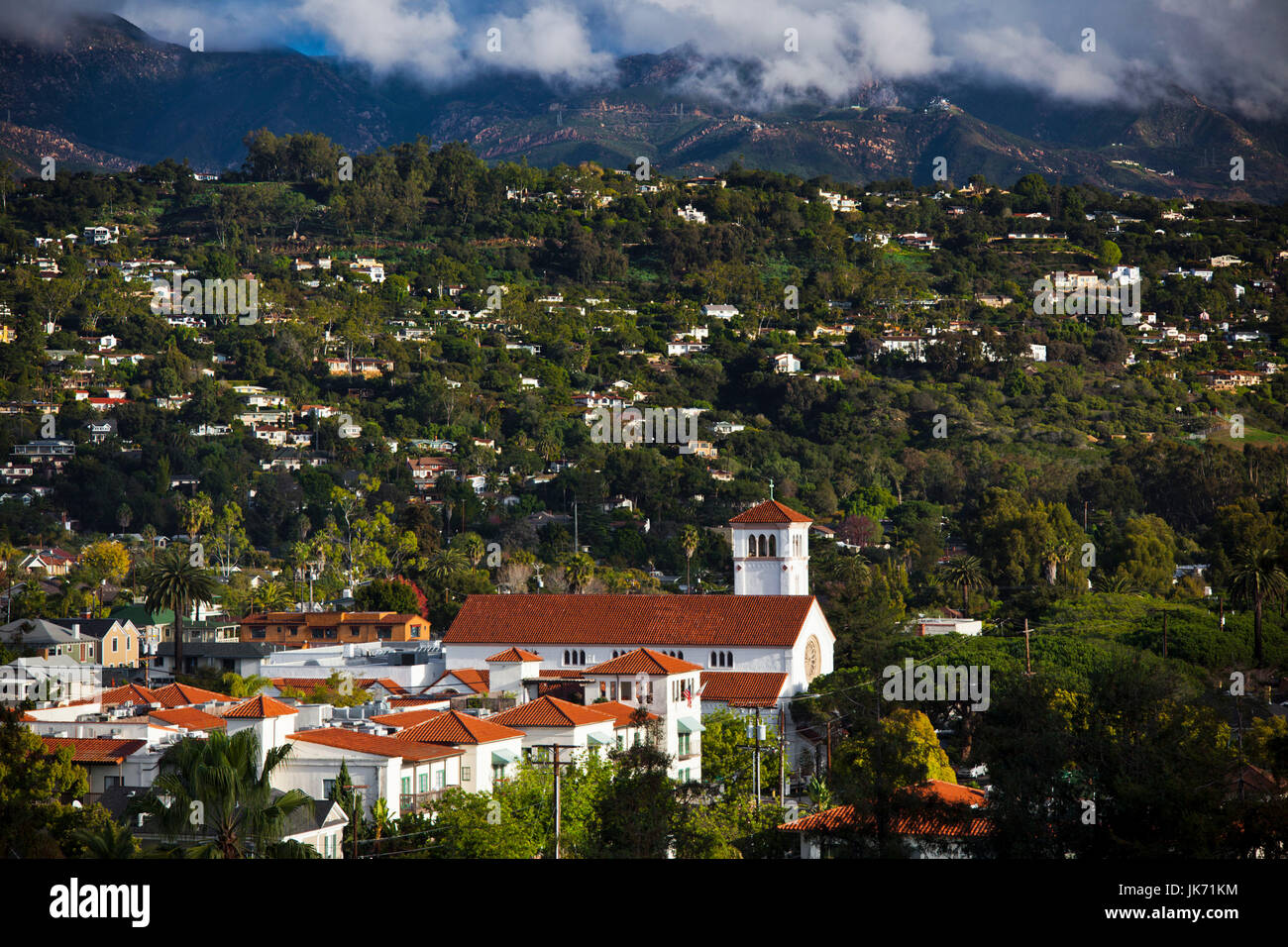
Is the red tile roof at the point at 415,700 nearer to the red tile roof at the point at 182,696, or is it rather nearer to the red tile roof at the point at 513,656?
the red tile roof at the point at 513,656

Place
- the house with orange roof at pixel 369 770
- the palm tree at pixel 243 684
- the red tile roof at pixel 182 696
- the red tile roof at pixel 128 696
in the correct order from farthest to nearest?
the palm tree at pixel 243 684 < the red tile roof at pixel 128 696 < the red tile roof at pixel 182 696 < the house with orange roof at pixel 369 770

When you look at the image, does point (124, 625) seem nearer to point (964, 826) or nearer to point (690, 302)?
point (964, 826)

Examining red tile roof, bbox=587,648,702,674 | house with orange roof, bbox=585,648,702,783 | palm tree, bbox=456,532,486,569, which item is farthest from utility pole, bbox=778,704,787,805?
palm tree, bbox=456,532,486,569

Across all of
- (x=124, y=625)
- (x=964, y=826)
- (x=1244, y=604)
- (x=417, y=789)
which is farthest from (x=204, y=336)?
(x=964, y=826)

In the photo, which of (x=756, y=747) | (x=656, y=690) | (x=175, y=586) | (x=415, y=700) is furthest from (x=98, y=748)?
(x=175, y=586)

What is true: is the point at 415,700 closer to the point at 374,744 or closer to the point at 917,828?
the point at 374,744

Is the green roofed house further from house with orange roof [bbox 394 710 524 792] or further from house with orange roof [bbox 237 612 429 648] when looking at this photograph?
house with orange roof [bbox 394 710 524 792]

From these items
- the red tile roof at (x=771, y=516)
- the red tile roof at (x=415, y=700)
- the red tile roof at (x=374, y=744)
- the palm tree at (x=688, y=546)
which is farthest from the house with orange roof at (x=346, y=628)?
the red tile roof at (x=374, y=744)
